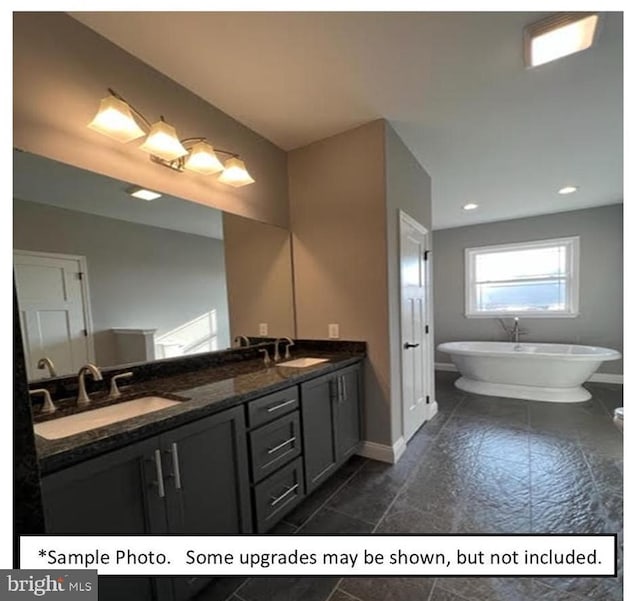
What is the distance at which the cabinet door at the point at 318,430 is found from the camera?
1.72 metres

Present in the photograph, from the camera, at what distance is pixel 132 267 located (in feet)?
5.41

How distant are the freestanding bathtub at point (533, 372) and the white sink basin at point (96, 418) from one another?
3790mm

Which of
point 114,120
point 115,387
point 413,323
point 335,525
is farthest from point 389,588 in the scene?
point 114,120

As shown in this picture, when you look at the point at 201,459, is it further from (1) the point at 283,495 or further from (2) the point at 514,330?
(2) the point at 514,330

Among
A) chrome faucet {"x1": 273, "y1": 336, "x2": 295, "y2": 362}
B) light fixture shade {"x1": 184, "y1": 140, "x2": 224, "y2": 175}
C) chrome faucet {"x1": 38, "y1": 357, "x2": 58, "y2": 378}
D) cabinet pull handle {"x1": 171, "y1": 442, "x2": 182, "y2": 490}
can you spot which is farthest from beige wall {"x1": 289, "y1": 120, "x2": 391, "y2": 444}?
chrome faucet {"x1": 38, "y1": 357, "x2": 58, "y2": 378}

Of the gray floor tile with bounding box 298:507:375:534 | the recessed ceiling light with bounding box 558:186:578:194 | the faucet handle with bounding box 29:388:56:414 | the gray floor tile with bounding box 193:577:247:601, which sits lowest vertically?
the gray floor tile with bounding box 298:507:375:534

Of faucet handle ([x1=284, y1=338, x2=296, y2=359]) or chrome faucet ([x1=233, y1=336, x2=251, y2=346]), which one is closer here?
chrome faucet ([x1=233, y1=336, x2=251, y2=346])

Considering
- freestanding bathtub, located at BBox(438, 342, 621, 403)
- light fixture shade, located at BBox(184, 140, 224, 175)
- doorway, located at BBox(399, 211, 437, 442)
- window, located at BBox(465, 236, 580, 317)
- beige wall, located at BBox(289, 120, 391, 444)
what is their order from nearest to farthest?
light fixture shade, located at BBox(184, 140, 224, 175)
beige wall, located at BBox(289, 120, 391, 444)
doorway, located at BBox(399, 211, 437, 442)
freestanding bathtub, located at BBox(438, 342, 621, 403)
window, located at BBox(465, 236, 580, 317)

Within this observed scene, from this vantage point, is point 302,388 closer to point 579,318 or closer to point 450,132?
point 450,132

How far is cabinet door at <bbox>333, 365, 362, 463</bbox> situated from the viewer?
201 cm

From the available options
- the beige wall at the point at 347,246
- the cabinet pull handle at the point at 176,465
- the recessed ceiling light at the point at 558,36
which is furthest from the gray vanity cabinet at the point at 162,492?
the recessed ceiling light at the point at 558,36

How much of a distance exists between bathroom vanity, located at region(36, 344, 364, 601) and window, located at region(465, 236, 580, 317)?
3.92 m

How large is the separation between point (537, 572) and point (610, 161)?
139 inches

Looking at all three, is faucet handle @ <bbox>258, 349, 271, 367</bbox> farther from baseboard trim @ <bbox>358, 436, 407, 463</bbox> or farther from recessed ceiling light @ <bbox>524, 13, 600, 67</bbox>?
recessed ceiling light @ <bbox>524, 13, 600, 67</bbox>
